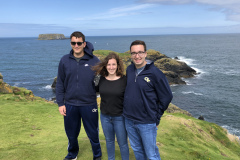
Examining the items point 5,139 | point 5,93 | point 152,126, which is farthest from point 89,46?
point 5,93

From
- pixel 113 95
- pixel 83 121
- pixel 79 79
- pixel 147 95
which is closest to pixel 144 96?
pixel 147 95

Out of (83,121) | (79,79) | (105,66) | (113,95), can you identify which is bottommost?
(83,121)

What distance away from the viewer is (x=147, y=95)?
4895mm

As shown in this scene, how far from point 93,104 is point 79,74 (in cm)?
105

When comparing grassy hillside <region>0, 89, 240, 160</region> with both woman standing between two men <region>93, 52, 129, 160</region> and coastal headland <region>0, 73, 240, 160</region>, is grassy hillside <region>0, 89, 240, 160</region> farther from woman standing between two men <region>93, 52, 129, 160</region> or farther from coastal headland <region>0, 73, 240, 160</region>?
woman standing between two men <region>93, 52, 129, 160</region>

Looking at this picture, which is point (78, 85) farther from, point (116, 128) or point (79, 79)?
point (116, 128)

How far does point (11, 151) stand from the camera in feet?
22.2

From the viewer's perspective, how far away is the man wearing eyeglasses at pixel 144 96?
15.9ft

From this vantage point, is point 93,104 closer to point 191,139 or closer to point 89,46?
point 89,46

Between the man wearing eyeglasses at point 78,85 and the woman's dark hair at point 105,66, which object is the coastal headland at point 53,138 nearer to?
the man wearing eyeglasses at point 78,85

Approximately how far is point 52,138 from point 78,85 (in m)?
4.82

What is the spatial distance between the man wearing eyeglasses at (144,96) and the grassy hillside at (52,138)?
94.3 inches

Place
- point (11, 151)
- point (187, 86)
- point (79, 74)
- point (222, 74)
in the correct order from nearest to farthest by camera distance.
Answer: point (79, 74) < point (11, 151) < point (187, 86) < point (222, 74)

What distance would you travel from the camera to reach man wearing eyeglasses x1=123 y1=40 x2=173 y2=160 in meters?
4.86
